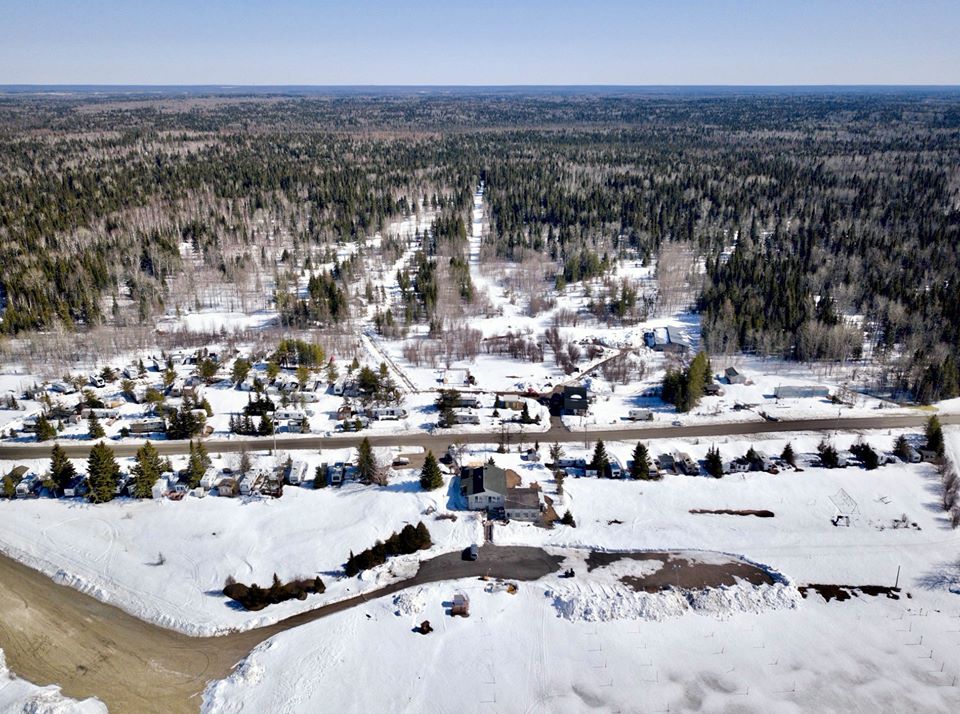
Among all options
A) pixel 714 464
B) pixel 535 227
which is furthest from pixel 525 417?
pixel 535 227

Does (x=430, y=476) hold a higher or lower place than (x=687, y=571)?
higher

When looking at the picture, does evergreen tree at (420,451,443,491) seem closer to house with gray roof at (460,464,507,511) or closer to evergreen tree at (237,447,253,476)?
house with gray roof at (460,464,507,511)

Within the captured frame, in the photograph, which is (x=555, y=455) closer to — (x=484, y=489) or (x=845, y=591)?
(x=484, y=489)

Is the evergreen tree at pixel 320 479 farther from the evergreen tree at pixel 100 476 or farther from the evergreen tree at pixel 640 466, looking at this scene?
the evergreen tree at pixel 640 466

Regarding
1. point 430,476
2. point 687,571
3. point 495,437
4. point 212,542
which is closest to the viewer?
point 687,571

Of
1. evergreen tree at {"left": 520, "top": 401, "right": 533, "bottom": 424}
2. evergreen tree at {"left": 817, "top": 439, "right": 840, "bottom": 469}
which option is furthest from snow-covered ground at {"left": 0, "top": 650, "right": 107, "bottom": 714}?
evergreen tree at {"left": 817, "top": 439, "right": 840, "bottom": 469}
